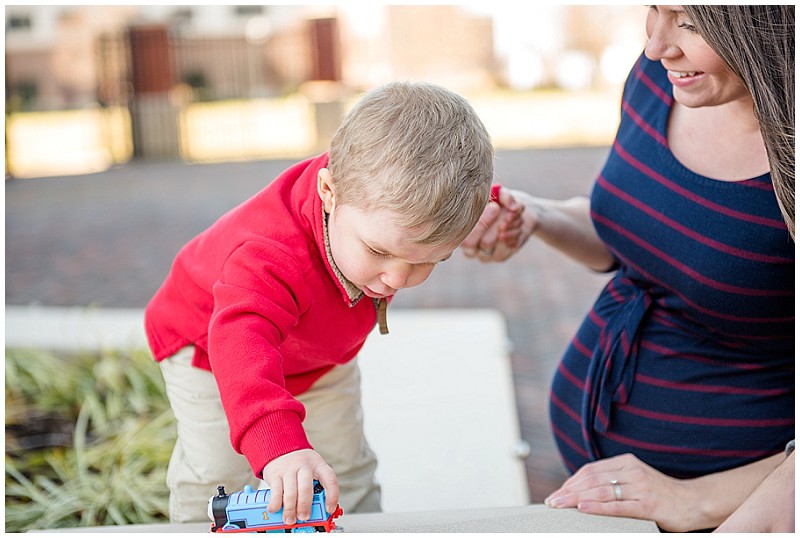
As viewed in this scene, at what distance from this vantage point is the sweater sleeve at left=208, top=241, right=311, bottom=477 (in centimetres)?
147

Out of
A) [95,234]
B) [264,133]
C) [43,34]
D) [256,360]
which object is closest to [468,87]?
[264,133]

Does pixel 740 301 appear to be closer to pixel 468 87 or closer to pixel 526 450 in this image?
pixel 526 450

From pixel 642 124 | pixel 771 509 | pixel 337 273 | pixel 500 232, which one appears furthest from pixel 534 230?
pixel 771 509

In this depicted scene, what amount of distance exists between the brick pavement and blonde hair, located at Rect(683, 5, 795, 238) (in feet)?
6.11

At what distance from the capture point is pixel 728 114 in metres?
2.04

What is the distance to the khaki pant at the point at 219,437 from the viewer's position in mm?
1979

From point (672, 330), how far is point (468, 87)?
2101cm

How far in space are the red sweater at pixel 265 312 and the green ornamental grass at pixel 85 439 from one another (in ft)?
3.35

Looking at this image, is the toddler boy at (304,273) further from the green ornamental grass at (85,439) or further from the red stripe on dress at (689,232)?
the green ornamental grass at (85,439)

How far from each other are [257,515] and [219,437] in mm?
557

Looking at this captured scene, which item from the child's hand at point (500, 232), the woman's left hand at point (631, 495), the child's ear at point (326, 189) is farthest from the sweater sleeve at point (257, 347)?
the woman's left hand at point (631, 495)

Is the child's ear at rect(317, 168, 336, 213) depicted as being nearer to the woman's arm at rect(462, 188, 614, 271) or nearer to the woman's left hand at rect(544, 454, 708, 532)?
the woman's arm at rect(462, 188, 614, 271)

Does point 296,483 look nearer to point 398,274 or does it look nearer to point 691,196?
point 398,274

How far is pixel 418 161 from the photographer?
1526mm
